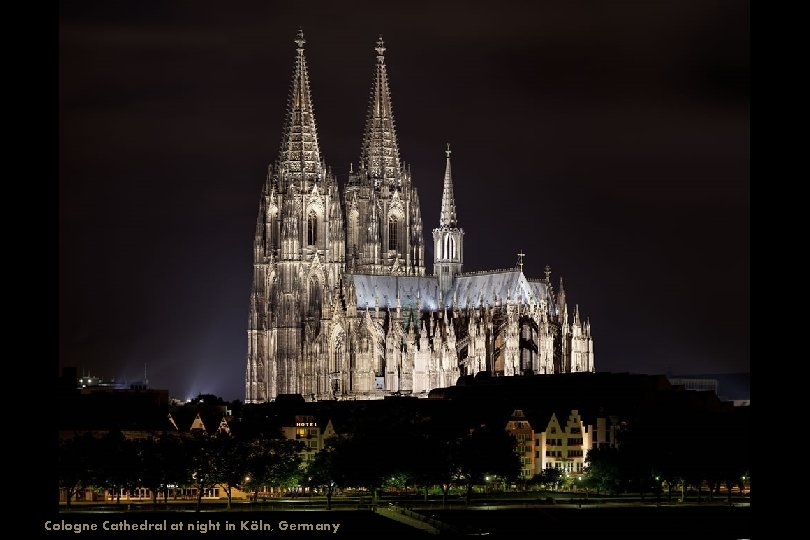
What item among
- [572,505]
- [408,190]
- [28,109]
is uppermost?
[408,190]

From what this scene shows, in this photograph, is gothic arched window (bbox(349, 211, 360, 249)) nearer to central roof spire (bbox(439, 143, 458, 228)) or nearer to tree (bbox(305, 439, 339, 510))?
central roof spire (bbox(439, 143, 458, 228))

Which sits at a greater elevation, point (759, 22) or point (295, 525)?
point (759, 22)

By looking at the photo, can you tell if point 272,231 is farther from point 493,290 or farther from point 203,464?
point 203,464

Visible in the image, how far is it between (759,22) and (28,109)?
35.3 feet

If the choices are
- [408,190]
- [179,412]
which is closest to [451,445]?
[179,412]

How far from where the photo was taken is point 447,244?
163 metres

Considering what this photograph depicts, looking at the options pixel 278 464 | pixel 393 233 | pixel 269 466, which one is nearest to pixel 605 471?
pixel 278 464

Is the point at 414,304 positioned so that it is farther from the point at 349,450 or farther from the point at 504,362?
the point at 349,450

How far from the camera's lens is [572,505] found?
3521 inches

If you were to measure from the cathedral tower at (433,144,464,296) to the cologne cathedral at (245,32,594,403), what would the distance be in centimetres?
12

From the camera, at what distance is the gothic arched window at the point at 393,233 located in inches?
6511

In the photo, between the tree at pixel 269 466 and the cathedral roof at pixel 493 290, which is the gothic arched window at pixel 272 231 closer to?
the cathedral roof at pixel 493 290

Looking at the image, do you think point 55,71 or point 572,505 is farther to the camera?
point 572,505

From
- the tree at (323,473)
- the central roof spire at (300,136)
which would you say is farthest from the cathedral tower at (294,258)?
the tree at (323,473)
